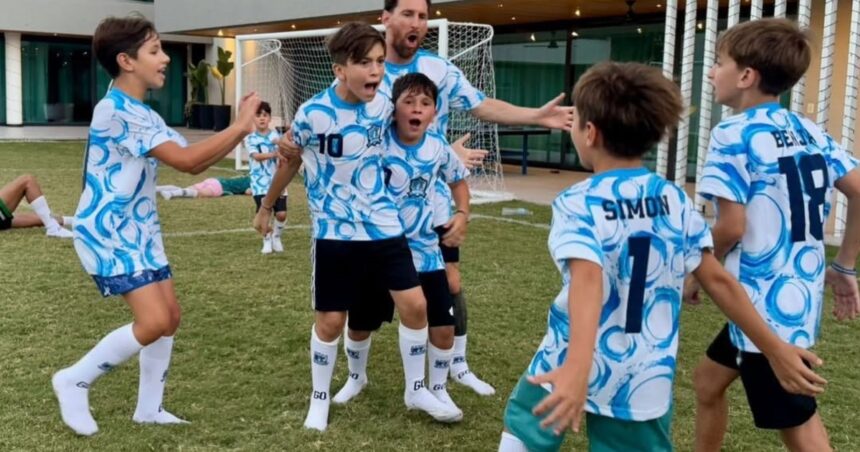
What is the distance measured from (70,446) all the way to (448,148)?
2.02 m

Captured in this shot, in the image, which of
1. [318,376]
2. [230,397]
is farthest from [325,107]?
[230,397]

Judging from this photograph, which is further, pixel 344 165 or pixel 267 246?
pixel 267 246

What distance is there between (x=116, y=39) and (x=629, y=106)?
228 cm

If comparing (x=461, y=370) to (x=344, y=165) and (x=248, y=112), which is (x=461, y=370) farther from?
(x=248, y=112)

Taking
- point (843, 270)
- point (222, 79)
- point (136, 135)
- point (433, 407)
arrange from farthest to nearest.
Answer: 1. point (222, 79)
2. point (433, 407)
3. point (136, 135)
4. point (843, 270)

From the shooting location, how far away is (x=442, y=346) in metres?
4.09

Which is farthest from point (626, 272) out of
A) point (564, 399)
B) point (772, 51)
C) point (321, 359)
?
point (321, 359)

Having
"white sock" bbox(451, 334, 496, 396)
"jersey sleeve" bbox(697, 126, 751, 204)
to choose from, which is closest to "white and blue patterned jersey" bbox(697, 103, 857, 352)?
"jersey sleeve" bbox(697, 126, 751, 204)

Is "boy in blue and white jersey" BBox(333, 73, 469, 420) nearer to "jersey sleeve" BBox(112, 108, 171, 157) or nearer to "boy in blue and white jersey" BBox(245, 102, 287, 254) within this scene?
"jersey sleeve" BBox(112, 108, 171, 157)

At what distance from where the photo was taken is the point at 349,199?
11.9ft


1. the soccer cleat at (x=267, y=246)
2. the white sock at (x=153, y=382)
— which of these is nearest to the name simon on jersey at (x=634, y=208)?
the white sock at (x=153, y=382)

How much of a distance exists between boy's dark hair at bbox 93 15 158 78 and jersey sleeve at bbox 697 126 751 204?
2.30 m

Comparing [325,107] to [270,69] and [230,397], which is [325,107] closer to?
[230,397]

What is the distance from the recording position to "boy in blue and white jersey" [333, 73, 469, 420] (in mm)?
3762
